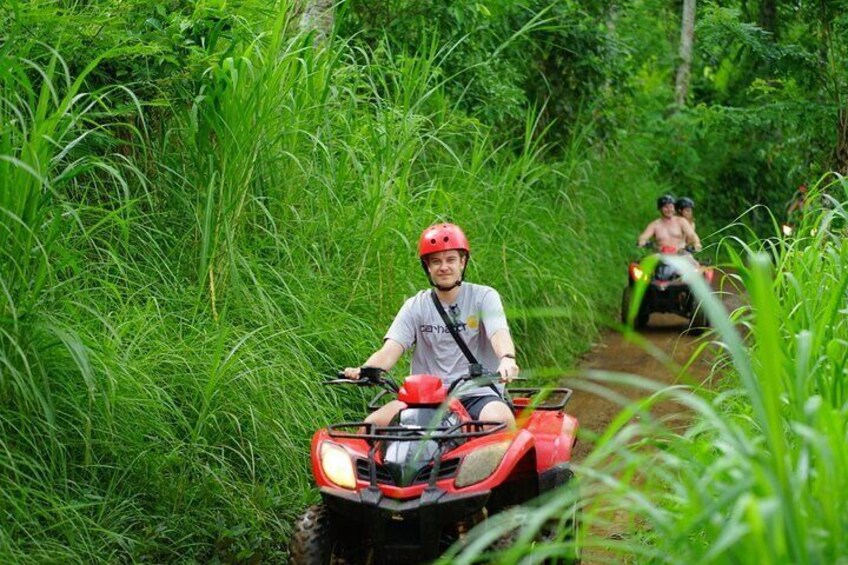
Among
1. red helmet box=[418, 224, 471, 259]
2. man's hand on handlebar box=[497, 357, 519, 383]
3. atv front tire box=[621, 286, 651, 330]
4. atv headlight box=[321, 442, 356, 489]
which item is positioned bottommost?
atv front tire box=[621, 286, 651, 330]

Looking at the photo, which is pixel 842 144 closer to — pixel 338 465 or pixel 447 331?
pixel 447 331

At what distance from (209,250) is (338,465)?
238 centimetres

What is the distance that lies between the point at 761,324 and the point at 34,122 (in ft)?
11.4

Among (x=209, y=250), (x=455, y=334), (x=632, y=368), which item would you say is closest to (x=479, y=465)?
(x=455, y=334)

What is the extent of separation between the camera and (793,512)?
300 cm

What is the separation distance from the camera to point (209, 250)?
7.41 meters

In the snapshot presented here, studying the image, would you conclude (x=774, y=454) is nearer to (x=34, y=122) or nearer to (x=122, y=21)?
(x=34, y=122)

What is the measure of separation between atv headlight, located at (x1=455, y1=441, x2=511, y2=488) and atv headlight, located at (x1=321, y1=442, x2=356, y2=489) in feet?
1.42

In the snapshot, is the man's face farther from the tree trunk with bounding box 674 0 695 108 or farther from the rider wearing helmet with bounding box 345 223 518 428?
the tree trunk with bounding box 674 0 695 108

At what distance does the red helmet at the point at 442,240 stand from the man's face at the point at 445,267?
0.03 m

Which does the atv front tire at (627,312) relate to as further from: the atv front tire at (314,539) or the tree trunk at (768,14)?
the atv front tire at (314,539)

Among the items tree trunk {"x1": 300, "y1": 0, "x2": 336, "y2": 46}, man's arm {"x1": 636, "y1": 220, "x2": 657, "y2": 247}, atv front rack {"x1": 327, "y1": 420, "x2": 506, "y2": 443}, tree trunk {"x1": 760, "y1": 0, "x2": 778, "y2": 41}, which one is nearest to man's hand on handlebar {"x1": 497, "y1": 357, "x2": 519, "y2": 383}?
atv front rack {"x1": 327, "y1": 420, "x2": 506, "y2": 443}

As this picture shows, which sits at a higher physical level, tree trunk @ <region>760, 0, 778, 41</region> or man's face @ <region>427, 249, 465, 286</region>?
tree trunk @ <region>760, 0, 778, 41</region>

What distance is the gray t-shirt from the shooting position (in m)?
6.40
